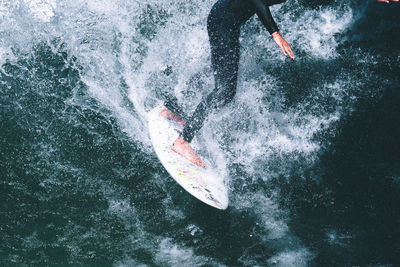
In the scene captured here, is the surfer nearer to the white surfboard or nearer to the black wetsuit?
the black wetsuit

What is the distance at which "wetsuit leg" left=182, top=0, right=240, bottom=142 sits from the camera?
7.34 feet

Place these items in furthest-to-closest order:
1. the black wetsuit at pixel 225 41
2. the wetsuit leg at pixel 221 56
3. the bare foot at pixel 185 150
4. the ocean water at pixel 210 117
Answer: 1. the ocean water at pixel 210 117
2. the bare foot at pixel 185 150
3. the wetsuit leg at pixel 221 56
4. the black wetsuit at pixel 225 41

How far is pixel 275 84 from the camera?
308cm

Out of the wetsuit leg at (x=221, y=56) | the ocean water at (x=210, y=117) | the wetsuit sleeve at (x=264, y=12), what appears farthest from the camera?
the ocean water at (x=210, y=117)

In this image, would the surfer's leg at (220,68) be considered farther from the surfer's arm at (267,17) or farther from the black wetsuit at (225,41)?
the surfer's arm at (267,17)

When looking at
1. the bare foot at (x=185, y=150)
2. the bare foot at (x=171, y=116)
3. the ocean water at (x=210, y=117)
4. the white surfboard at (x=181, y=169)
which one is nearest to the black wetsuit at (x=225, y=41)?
the bare foot at (x=185, y=150)

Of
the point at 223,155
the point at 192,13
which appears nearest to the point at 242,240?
the point at 223,155

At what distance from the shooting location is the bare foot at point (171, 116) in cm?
293

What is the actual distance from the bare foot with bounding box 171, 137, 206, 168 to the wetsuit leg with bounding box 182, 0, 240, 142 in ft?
0.69

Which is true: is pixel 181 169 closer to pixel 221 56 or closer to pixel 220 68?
pixel 220 68

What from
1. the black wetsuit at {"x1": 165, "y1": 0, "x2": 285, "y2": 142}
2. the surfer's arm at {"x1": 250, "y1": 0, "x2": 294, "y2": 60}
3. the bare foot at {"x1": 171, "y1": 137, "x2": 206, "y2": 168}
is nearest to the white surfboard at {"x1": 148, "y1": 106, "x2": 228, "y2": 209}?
the bare foot at {"x1": 171, "y1": 137, "x2": 206, "y2": 168}

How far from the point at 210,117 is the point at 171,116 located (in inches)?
21.0

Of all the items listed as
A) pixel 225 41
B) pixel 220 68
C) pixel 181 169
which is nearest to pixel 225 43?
pixel 225 41

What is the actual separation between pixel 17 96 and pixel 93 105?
3.21ft
